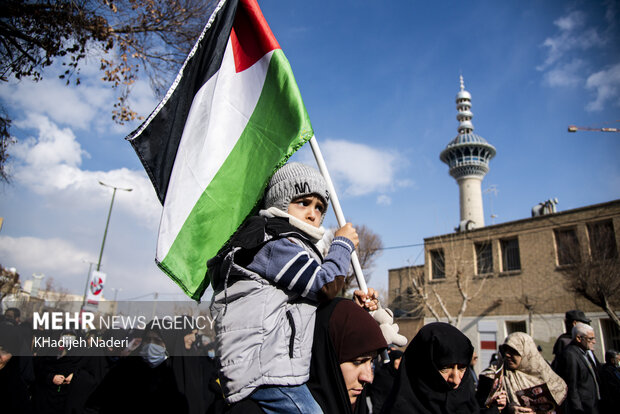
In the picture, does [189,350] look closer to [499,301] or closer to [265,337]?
[265,337]

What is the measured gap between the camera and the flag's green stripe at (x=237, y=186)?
108 inches

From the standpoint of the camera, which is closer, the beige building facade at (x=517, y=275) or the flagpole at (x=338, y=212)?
the flagpole at (x=338, y=212)

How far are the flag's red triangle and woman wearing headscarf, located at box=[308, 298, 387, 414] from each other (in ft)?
6.24

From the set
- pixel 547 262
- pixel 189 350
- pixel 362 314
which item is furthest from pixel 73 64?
pixel 547 262

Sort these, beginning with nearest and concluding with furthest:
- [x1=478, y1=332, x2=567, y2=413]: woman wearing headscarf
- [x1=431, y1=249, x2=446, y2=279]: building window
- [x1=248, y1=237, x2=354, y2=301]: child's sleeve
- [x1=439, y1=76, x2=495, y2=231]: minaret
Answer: [x1=248, y1=237, x2=354, y2=301]: child's sleeve → [x1=478, y1=332, x2=567, y2=413]: woman wearing headscarf → [x1=431, y1=249, x2=446, y2=279]: building window → [x1=439, y1=76, x2=495, y2=231]: minaret

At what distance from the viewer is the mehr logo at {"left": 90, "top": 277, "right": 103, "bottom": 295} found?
22906mm

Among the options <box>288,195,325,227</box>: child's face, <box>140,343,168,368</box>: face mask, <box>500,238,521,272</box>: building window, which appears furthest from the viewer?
<box>500,238,521,272</box>: building window

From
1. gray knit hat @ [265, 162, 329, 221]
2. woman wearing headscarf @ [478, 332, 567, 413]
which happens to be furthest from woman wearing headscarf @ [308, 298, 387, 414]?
woman wearing headscarf @ [478, 332, 567, 413]

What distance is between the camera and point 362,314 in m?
2.25

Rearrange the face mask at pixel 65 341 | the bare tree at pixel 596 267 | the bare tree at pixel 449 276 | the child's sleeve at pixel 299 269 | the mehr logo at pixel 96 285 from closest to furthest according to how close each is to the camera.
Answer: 1. the child's sleeve at pixel 299 269
2. the face mask at pixel 65 341
3. the bare tree at pixel 596 267
4. the mehr logo at pixel 96 285
5. the bare tree at pixel 449 276

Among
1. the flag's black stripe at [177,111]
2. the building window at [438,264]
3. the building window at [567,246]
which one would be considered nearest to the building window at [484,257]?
the building window at [438,264]

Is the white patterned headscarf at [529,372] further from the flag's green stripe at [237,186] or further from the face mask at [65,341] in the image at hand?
the face mask at [65,341]

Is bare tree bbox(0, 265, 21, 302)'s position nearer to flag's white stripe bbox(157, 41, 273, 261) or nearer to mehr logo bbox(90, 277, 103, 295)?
mehr logo bbox(90, 277, 103, 295)

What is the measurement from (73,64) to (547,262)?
2677 centimetres
